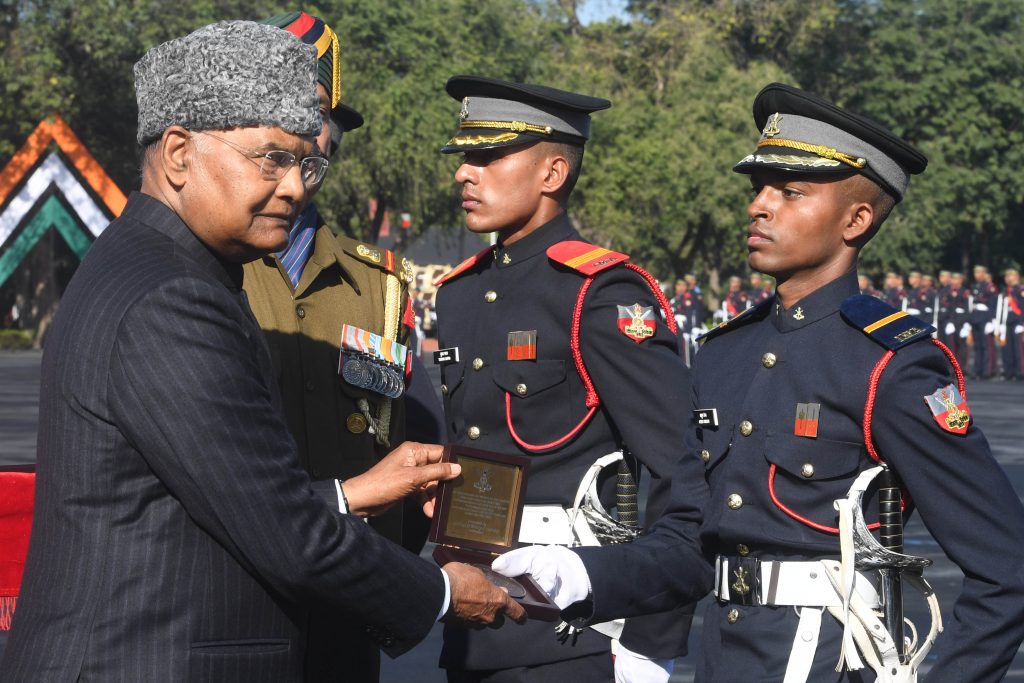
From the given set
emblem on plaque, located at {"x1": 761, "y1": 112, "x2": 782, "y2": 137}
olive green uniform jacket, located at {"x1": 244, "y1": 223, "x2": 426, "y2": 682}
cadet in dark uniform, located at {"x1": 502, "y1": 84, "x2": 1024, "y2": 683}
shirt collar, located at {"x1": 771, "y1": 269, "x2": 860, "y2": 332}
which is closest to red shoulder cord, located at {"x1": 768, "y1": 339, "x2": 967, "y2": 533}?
cadet in dark uniform, located at {"x1": 502, "y1": 84, "x2": 1024, "y2": 683}

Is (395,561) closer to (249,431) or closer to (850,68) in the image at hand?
(249,431)

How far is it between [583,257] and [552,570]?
1.38m

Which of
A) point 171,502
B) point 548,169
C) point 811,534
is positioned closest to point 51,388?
point 171,502

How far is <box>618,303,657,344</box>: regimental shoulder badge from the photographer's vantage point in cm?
449

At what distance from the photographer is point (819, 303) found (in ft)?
13.0

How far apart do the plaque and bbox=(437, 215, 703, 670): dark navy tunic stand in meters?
0.62

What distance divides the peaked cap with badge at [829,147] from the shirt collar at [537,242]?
0.95 meters

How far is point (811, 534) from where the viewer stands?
12.0 feet

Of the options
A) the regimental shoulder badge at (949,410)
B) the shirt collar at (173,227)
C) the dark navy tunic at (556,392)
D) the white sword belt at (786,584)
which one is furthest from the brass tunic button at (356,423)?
the regimental shoulder badge at (949,410)

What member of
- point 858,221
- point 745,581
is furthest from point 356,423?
point 858,221

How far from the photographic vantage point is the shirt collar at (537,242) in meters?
4.92

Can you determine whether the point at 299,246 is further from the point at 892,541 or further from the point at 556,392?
the point at 892,541

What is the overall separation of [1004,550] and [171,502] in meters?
1.81

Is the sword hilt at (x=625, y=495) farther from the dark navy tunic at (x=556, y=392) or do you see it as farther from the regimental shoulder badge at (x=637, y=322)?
the regimental shoulder badge at (x=637, y=322)
